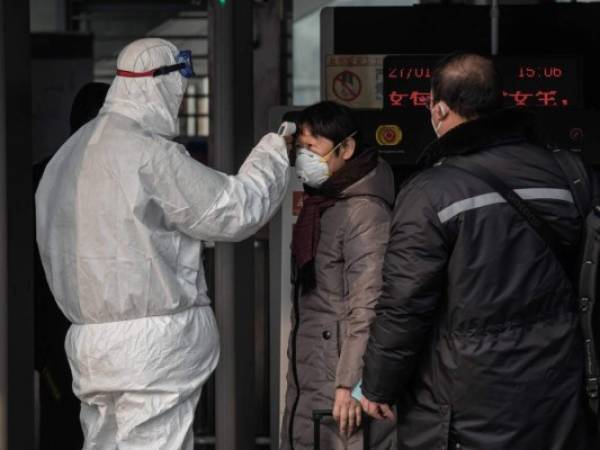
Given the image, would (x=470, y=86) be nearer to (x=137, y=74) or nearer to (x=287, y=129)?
(x=287, y=129)

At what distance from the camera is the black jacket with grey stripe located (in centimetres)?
300

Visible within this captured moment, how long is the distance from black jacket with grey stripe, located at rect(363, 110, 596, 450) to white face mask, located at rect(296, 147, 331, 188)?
0.94 m

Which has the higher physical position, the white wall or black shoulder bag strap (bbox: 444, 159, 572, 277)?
the white wall

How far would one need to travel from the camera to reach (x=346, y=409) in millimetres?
3709

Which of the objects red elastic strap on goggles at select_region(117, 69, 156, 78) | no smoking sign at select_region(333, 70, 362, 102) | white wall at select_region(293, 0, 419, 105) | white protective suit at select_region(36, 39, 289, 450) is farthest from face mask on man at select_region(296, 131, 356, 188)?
white wall at select_region(293, 0, 419, 105)

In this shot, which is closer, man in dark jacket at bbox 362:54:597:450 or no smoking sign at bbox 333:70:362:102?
man in dark jacket at bbox 362:54:597:450

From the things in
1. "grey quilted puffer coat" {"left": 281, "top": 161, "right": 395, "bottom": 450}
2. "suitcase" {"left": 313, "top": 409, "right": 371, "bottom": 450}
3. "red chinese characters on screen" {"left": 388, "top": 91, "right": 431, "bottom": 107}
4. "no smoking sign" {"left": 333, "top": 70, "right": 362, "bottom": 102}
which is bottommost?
"suitcase" {"left": 313, "top": 409, "right": 371, "bottom": 450}

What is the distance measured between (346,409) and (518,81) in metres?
1.92

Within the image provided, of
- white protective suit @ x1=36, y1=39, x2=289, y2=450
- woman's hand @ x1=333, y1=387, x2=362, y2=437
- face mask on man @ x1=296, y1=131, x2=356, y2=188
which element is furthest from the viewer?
face mask on man @ x1=296, y1=131, x2=356, y2=188

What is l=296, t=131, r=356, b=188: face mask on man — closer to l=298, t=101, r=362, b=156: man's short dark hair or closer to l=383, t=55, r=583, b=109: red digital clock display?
l=298, t=101, r=362, b=156: man's short dark hair

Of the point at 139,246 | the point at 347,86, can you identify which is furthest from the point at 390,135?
the point at 139,246

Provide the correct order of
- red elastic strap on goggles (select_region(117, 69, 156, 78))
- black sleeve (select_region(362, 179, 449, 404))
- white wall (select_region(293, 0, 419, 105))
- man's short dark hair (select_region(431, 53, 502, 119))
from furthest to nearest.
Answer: white wall (select_region(293, 0, 419, 105))
red elastic strap on goggles (select_region(117, 69, 156, 78))
man's short dark hair (select_region(431, 53, 502, 119))
black sleeve (select_region(362, 179, 449, 404))

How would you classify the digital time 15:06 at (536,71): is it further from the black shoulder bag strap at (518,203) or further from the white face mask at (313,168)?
the black shoulder bag strap at (518,203)

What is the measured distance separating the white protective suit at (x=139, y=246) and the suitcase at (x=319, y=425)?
353 millimetres
